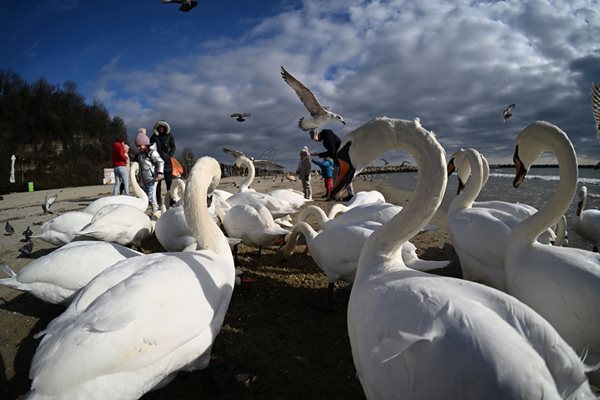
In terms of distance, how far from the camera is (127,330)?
169 centimetres

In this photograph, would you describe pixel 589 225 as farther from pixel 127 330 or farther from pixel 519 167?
pixel 127 330

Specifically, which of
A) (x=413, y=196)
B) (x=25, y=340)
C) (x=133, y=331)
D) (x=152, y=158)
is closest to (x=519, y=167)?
(x=413, y=196)

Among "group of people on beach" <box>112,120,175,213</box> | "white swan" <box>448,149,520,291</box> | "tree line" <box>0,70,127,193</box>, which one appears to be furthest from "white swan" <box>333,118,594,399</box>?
"tree line" <box>0,70,127,193</box>

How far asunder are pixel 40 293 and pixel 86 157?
45658mm

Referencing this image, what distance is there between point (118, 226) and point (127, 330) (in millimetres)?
3558

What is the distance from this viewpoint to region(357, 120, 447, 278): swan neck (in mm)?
1978

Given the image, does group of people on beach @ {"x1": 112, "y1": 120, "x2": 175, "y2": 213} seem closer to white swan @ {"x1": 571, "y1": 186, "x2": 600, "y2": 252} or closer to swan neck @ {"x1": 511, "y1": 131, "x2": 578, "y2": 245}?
swan neck @ {"x1": 511, "y1": 131, "x2": 578, "y2": 245}

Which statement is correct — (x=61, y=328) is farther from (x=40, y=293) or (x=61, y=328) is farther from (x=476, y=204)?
(x=476, y=204)

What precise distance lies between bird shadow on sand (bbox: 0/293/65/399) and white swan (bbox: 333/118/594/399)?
264cm

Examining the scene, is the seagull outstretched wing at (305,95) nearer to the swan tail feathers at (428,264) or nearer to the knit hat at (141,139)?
the knit hat at (141,139)

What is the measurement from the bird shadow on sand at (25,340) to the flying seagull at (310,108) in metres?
8.17

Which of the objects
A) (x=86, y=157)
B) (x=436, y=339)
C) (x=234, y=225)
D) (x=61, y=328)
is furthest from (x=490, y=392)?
(x=86, y=157)

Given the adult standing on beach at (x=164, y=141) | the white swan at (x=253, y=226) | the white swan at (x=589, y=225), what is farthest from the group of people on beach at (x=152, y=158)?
the white swan at (x=589, y=225)

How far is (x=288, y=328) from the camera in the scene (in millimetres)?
3145
